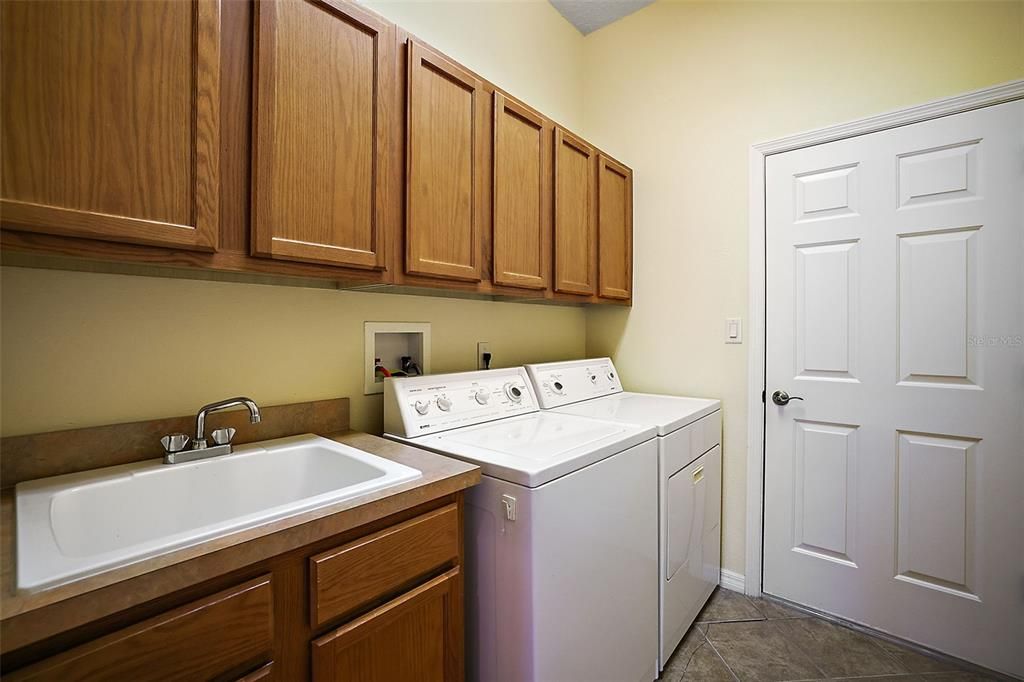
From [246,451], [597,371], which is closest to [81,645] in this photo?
[246,451]

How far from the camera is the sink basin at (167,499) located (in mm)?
693

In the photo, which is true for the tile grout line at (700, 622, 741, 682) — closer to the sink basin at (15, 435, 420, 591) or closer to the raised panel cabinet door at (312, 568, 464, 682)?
the raised panel cabinet door at (312, 568, 464, 682)

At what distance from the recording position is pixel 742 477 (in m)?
2.18

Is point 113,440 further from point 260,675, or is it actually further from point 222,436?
point 260,675

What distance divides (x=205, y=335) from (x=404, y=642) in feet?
3.15

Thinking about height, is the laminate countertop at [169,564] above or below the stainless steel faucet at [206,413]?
below

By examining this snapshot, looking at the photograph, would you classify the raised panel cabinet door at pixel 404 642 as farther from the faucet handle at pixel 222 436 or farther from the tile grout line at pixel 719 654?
the tile grout line at pixel 719 654

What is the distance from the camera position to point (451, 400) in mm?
1601

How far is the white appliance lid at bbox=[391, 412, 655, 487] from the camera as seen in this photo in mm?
1139

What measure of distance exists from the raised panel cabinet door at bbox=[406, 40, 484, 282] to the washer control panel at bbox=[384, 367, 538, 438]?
0.38 metres

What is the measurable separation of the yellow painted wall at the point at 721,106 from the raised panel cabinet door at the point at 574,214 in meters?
0.47

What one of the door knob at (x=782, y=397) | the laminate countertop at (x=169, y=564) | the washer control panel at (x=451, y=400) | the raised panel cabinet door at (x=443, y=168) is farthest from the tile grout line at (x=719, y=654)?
the raised panel cabinet door at (x=443, y=168)

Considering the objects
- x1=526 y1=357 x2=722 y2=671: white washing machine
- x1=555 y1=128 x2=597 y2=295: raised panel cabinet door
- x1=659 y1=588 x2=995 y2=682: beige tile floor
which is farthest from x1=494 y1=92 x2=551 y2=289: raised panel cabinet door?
x1=659 y1=588 x2=995 y2=682: beige tile floor

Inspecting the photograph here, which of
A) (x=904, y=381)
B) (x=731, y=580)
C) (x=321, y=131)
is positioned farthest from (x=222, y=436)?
(x=904, y=381)
